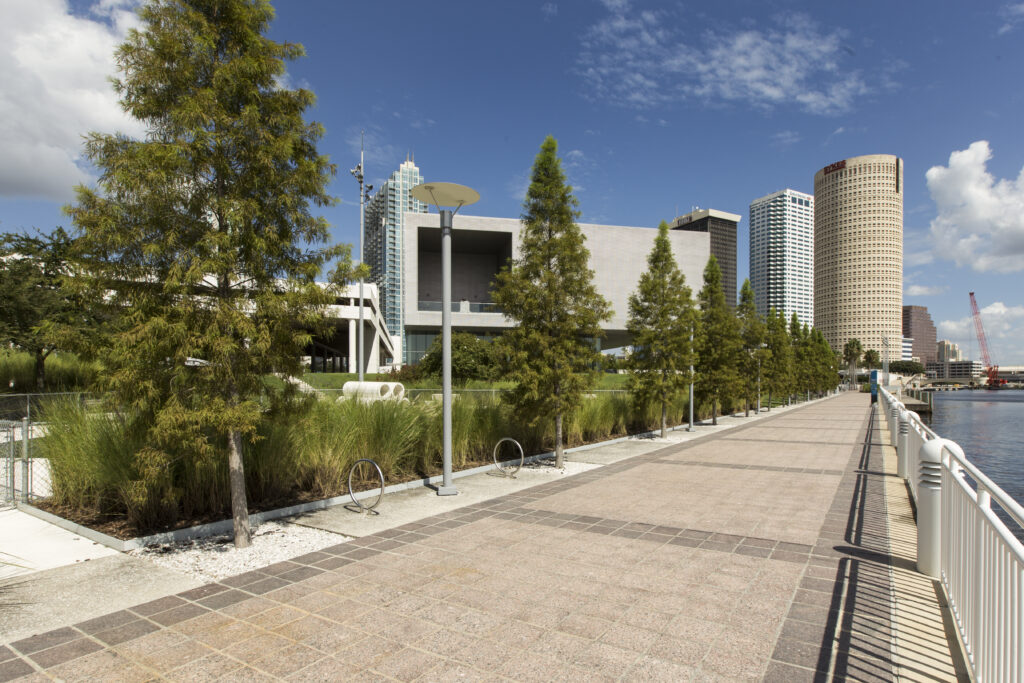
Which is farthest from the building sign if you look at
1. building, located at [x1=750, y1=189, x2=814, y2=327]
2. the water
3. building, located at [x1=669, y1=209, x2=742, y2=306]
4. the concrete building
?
the water

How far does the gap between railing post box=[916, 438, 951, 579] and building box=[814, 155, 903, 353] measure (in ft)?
561

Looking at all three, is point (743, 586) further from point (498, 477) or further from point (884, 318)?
point (884, 318)

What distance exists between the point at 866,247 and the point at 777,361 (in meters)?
144

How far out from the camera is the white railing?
253 centimetres

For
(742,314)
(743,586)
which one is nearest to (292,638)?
(743,586)

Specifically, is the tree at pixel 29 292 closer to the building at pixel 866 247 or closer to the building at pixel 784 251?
the building at pixel 784 251

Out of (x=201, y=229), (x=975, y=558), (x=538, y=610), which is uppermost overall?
(x=201, y=229)

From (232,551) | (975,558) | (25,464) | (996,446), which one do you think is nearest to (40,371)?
(25,464)

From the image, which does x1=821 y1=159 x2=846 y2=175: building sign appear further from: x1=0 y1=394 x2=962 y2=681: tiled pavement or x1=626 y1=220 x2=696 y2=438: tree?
x1=0 y1=394 x2=962 y2=681: tiled pavement

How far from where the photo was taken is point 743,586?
15.3 ft

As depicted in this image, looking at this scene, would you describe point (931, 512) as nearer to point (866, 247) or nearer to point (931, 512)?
point (931, 512)

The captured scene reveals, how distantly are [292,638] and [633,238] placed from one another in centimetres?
5738

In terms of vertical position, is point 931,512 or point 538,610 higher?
point 931,512

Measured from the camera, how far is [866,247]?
14900cm
